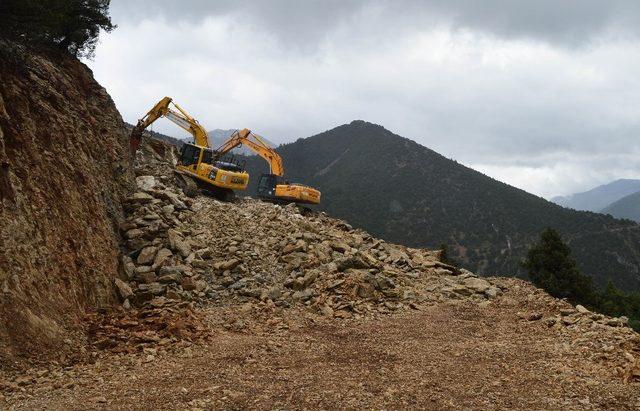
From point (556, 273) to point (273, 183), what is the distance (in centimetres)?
2001

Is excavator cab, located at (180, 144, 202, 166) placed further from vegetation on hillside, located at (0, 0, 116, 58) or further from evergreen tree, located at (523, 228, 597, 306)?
evergreen tree, located at (523, 228, 597, 306)

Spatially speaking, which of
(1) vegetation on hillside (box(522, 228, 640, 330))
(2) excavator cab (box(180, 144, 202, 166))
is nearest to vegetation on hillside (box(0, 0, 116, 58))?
(2) excavator cab (box(180, 144, 202, 166))

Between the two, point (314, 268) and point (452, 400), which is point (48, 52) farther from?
point (452, 400)

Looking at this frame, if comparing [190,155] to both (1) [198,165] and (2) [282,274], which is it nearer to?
(1) [198,165]

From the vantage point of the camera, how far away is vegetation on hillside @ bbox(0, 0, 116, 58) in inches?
445

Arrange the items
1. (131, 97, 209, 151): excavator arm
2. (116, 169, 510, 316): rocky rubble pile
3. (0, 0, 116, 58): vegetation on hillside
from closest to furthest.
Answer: (0, 0, 116, 58): vegetation on hillside, (116, 169, 510, 316): rocky rubble pile, (131, 97, 209, 151): excavator arm

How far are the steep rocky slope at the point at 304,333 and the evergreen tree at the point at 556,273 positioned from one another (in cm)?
1277

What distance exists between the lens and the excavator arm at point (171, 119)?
22.7 m

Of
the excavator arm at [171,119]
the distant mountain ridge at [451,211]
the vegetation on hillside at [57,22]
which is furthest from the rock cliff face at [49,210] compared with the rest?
the distant mountain ridge at [451,211]

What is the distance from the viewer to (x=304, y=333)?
10992 millimetres

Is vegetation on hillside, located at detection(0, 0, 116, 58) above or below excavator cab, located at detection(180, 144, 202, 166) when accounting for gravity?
above

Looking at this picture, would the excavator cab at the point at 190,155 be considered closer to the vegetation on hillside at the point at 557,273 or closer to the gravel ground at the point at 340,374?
the gravel ground at the point at 340,374

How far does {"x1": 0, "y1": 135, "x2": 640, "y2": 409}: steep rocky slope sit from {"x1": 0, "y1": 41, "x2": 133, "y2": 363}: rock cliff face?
2.04 ft

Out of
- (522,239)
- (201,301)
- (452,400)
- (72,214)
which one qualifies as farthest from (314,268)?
(522,239)
